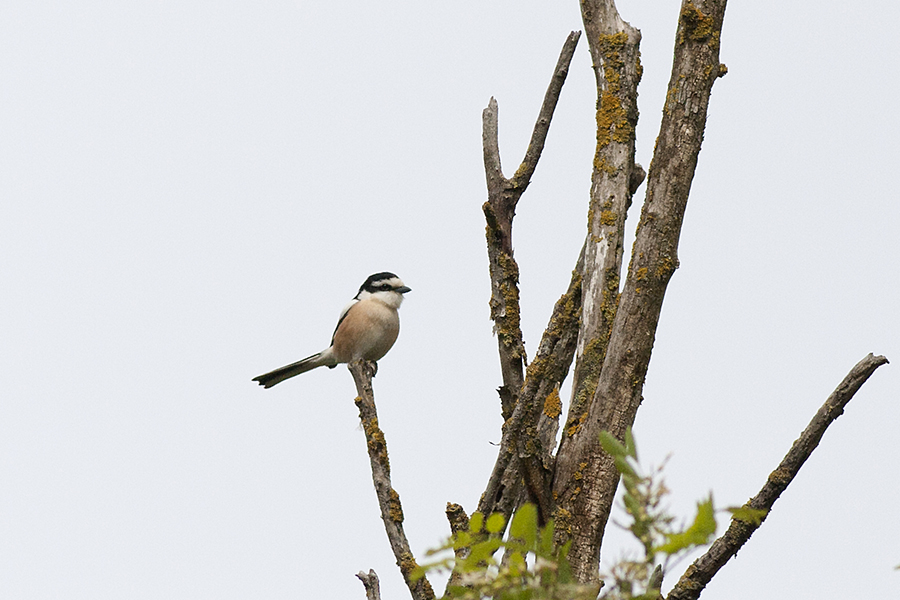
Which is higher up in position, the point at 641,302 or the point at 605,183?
the point at 605,183

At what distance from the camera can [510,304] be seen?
153 inches

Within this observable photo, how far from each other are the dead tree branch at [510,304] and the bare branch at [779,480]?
0.54 meters

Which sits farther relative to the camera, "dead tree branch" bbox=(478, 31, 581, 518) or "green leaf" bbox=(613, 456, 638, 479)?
"dead tree branch" bbox=(478, 31, 581, 518)

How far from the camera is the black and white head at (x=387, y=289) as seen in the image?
24.9ft

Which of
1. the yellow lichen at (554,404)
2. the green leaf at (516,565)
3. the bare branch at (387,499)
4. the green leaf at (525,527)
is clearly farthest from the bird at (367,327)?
the green leaf at (516,565)

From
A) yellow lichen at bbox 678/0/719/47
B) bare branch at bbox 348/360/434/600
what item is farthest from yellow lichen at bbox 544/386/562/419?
yellow lichen at bbox 678/0/719/47

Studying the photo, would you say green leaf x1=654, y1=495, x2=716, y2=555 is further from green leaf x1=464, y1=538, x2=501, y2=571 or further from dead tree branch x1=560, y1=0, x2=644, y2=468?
dead tree branch x1=560, y1=0, x2=644, y2=468

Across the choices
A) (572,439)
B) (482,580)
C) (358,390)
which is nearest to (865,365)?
(572,439)

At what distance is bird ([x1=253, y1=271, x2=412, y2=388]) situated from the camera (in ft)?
23.9

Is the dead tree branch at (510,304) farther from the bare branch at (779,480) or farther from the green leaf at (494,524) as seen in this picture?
the green leaf at (494,524)

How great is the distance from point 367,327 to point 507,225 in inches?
133

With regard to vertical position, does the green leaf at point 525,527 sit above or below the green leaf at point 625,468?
above

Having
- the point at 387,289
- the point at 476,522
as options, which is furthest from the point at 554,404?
the point at 387,289

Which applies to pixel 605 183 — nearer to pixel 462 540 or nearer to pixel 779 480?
pixel 779 480
